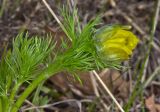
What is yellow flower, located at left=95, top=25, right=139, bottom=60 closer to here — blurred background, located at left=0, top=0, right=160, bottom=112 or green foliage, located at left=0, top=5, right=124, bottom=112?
green foliage, located at left=0, top=5, right=124, bottom=112

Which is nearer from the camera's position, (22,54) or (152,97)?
(22,54)

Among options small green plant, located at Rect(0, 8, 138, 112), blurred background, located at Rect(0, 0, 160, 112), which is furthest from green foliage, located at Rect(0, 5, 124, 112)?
blurred background, located at Rect(0, 0, 160, 112)

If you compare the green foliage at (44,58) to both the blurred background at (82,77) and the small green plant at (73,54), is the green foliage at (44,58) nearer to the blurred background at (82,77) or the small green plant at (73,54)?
the small green plant at (73,54)

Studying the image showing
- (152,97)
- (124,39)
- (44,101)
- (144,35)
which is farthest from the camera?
(144,35)

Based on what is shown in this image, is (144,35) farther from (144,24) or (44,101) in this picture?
(44,101)

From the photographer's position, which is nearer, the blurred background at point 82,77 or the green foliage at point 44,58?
the green foliage at point 44,58

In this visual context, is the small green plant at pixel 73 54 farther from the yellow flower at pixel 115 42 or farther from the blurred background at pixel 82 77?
the blurred background at pixel 82 77

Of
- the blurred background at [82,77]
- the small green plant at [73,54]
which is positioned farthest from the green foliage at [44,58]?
the blurred background at [82,77]

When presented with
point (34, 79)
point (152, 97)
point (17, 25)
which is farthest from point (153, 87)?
point (34, 79)
